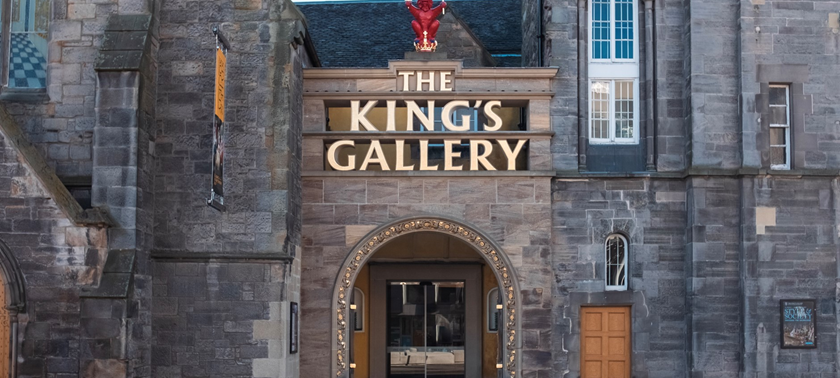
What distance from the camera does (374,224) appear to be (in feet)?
62.7

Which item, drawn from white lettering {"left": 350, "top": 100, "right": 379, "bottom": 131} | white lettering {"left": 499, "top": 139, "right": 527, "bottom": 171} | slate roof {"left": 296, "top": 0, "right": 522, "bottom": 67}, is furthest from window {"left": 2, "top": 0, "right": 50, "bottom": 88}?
slate roof {"left": 296, "top": 0, "right": 522, "bottom": 67}

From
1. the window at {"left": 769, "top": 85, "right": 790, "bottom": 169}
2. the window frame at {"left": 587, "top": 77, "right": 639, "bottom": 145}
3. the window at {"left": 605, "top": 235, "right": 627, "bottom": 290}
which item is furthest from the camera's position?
the window frame at {"left": 587, "top": 77, "right": 639, "bottom": 145}

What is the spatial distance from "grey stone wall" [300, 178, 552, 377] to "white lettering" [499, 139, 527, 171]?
0.26 metres

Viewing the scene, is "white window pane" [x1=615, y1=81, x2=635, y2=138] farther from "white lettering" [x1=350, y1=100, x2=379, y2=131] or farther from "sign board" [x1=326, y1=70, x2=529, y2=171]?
"white lettering" [x1=350, y1=100, x2=379, y2=131]

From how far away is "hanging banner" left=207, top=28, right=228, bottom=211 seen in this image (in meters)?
15.8

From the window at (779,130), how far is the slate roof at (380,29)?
790cm

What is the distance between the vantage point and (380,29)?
2770 centimetres

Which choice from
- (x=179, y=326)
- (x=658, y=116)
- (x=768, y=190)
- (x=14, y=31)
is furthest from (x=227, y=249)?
(x=768, y=190)

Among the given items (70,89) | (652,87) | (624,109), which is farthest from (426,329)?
(70,89)

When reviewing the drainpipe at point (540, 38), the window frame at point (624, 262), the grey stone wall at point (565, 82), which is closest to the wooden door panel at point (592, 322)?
the window frame at point (624, 262)

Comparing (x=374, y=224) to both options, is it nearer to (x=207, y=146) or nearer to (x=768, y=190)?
(x=207, y=146)

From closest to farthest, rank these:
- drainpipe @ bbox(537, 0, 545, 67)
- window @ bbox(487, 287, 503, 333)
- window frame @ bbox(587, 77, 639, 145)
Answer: window frame @ bbox(587, 77, 639, 145), drainpipe @ bbox(537, 0, 545, 67), window @ bbox(487, 287, 503, 333)

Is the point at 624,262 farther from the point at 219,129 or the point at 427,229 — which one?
the point at 219,129

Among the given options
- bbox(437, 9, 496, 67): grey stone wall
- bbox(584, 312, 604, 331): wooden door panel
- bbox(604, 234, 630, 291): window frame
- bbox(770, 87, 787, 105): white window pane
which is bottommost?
bbox(584, 312, 604, 331): wooden door panel
